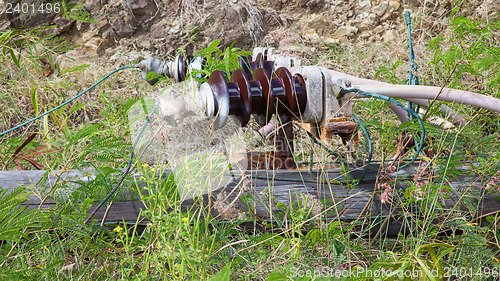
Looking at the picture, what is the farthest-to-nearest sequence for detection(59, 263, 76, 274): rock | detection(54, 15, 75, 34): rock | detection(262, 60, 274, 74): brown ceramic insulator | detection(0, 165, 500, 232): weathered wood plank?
1. detection(54, 15, 75, 34): rock
2. detection(262, 60, 274, 74): brown ceramic insulator
3. detection(0, 165, 500, 232): weathered wood plank
4. detection(59, 263, 76, 274): rock

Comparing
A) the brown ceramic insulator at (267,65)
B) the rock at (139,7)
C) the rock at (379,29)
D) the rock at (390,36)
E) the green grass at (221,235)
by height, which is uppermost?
the rock at (139,7)

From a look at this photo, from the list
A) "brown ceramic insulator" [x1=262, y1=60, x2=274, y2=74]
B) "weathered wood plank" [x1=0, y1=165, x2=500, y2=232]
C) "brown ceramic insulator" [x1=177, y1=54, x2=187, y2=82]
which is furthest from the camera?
"brown ceramic insulator" [x1=177, y1=54, x2=187, y2=82]

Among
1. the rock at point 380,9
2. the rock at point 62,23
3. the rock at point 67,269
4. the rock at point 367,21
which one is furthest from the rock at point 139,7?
the rock at point 67,269

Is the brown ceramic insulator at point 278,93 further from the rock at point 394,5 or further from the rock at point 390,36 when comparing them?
the rock at point 394,5

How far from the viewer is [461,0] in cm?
420

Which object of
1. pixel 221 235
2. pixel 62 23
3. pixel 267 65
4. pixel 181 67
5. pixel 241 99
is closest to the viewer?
pixel 221 235

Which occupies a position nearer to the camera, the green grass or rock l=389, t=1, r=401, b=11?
the green grass

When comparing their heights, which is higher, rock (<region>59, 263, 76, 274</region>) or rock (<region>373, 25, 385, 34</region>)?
rock (<region>373, 25, 385, 34</region>)

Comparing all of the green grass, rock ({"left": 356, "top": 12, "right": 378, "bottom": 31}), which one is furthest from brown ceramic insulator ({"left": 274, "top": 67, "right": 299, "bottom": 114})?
rock ({"left": 356, "top": 12, "right": 378, "bottom": 31})

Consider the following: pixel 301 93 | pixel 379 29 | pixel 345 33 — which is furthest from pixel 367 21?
pixel 301 93

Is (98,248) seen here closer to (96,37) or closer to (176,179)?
(176,179)

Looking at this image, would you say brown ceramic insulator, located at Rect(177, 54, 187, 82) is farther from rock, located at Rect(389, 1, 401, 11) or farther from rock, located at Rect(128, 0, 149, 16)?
rock, located at Rect(389, 1, 401, 11)

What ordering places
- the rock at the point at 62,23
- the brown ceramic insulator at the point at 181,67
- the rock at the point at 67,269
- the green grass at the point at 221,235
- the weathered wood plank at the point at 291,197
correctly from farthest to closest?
the rock at the point at 62,23
the brown ceramic insulator at the point at 181,67
the weathered wood plank at the point at 291,197
the rock at the point at 67,269
the green grass at the point at 221,235

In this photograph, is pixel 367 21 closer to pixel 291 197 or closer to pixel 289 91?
pixel 289 91
